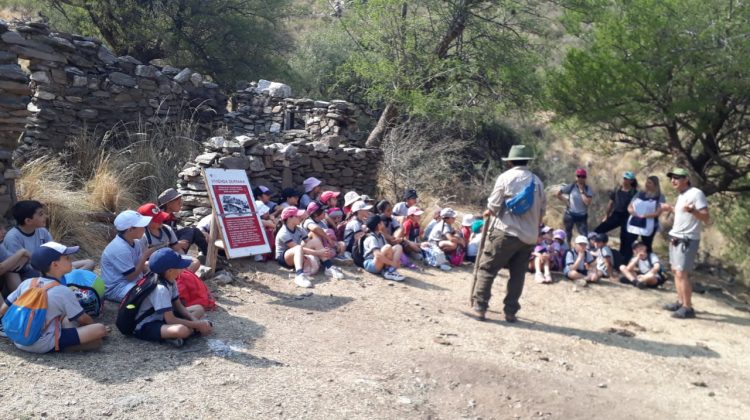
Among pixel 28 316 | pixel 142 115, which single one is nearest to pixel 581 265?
pixel 28 316

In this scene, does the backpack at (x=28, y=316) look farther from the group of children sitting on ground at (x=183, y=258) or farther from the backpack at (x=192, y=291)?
the backpack at (x=192, y=291)

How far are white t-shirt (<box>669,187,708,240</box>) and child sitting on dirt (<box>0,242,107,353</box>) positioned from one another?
6.36m

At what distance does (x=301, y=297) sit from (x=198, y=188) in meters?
2.50

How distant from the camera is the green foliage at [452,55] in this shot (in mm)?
13531

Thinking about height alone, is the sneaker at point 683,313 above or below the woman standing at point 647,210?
below

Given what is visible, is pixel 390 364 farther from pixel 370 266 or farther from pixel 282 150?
pixel 282 150

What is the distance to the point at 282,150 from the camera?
32.1 ft

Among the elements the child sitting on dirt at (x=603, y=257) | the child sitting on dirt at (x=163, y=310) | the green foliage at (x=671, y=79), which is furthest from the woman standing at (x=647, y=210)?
the child sitting on dirt at (x=163, y=310)

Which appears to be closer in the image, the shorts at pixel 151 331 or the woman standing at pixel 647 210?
the shorts at pixel 151 331

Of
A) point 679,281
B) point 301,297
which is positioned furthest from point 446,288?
point 679,281

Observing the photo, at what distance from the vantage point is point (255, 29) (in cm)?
1684

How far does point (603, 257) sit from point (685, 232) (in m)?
2.08

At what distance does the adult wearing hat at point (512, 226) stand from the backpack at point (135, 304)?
327 cm

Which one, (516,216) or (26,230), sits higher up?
(516,216)
